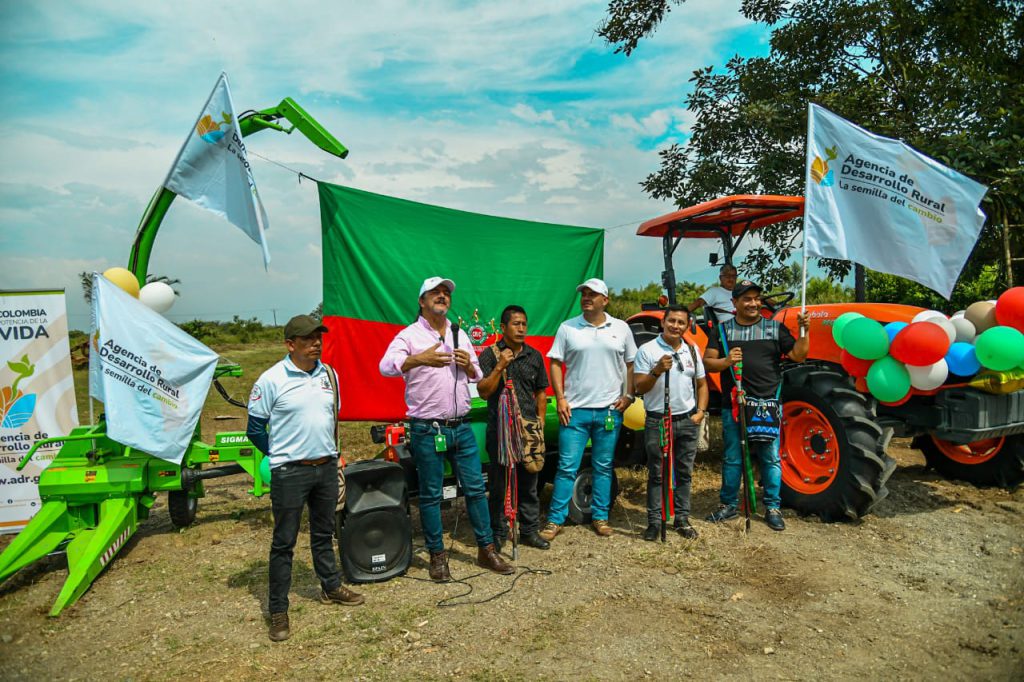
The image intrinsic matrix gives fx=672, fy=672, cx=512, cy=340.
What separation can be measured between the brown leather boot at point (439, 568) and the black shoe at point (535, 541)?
71 cm

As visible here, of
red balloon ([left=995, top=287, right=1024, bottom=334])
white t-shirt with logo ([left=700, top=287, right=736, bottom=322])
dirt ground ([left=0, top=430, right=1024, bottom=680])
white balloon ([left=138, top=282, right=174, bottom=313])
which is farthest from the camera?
white t-shirt with logo ([left=700, top=287, right=736, bottom=322])

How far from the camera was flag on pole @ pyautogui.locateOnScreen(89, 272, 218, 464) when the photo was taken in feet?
15.5

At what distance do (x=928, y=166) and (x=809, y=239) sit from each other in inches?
42.6

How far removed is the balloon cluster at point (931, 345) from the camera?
4.60 meters

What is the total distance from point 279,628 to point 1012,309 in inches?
203

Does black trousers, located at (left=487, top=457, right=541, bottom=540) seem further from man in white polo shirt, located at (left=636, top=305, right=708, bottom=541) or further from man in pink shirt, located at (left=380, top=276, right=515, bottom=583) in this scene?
man in white polo shirt, located at (left=636, top=305, right=708, bottom=541)

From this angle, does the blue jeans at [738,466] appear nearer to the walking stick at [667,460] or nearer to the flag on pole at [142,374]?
the walking stick at [667,460]

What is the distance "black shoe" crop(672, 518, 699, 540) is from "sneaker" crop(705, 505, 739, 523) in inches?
12.1

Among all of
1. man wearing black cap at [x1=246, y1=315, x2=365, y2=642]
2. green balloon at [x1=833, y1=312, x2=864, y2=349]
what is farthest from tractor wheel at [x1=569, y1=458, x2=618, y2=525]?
man wearing black cap at [x1=246, y1=315, x2=365, y2=642]

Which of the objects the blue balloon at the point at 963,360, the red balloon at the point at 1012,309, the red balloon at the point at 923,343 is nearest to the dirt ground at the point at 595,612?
the blue balloon at the point at 963,360

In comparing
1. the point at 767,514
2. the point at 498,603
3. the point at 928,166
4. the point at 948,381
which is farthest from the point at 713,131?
the point at 498,603

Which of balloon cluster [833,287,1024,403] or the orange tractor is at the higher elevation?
balloon cluster [833,287,1024,403]

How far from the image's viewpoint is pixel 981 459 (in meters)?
5.93

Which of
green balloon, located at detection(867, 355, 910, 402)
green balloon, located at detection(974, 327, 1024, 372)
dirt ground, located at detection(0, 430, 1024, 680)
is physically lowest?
dirt ground, located at detection(0, 430, 1024, 680)
